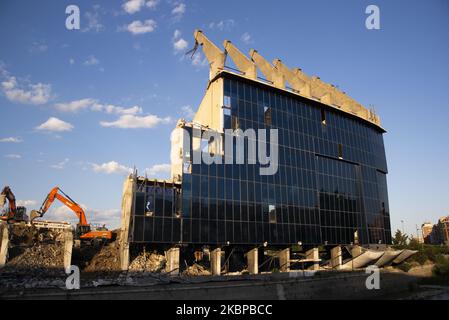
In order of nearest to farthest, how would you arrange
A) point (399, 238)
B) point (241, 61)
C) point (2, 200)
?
point (2, 200), point (241, 61), point (399, 238)

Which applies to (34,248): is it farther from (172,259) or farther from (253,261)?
(253,261)

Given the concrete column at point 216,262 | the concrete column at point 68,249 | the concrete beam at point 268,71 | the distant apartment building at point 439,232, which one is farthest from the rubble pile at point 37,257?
the distant apartment building at point 439,232

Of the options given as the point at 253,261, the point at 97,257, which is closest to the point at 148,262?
the point at 97,257

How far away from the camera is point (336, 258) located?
52656 mm

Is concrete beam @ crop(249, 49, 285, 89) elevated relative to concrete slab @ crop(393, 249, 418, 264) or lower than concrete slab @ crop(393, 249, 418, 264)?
elevated

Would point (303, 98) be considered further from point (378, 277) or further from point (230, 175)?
point (378, 277)

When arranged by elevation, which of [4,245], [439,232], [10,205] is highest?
[10,205]

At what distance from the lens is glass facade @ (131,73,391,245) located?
4012 centimetres

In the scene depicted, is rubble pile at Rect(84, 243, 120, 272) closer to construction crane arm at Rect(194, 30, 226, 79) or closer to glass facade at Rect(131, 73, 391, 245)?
glass facade at Rect(131, 73, 391, 245)

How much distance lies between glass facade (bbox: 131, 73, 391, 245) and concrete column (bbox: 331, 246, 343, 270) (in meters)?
1.73

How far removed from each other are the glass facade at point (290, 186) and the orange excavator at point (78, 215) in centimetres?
867

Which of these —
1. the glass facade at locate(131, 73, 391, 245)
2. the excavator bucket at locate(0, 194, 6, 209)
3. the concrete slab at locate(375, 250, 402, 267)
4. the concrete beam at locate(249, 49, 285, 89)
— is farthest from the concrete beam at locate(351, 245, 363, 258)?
the excavator bucket at locate(0, 194, 6, 209)

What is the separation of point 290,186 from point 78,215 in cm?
2793

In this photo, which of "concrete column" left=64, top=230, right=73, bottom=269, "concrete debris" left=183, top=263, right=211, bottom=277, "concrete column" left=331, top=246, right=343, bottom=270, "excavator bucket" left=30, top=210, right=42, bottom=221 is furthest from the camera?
"concrete column" left=331, top=246, right=343, bottom=270
